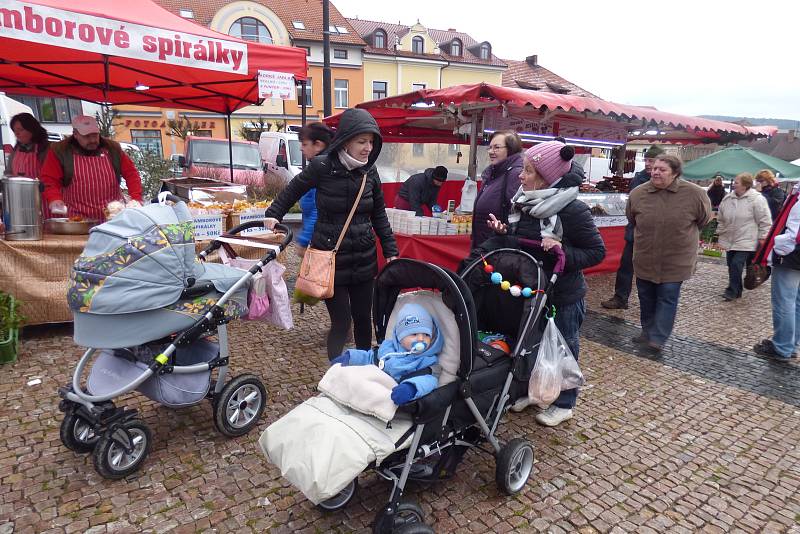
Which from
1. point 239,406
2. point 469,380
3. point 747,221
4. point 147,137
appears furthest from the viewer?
point 147,137

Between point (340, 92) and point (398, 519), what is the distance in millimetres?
34644

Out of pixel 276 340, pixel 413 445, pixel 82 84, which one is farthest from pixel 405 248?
pixel 82 84

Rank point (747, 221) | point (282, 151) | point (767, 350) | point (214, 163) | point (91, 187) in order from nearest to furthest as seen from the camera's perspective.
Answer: point (91, 187)
point (767, 350)
point (747, 221)
point (214, 163)
point (282, 151)

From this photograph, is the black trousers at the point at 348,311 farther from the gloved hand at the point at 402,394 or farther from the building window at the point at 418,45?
the building window at the point at 418,45

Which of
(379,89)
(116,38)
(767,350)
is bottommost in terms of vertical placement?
(767,350)

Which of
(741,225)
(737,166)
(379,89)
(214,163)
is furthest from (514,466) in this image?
(379,89)

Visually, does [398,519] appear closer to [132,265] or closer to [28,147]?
[132,265]

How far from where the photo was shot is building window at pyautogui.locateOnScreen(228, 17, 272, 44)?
3147 centimetres

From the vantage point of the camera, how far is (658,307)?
4902mm

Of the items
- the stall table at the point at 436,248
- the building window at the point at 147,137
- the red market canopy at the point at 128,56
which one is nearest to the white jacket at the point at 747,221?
the stall table at the point at 436,248

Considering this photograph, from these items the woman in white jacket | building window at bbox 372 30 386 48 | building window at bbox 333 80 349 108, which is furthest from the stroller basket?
building window at bbox 372 30 386 48

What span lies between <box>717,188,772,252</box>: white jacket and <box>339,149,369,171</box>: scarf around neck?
637cm

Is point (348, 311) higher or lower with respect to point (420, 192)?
lower

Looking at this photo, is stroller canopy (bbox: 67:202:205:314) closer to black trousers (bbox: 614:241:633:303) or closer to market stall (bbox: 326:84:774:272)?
market stall (bbox: 326:84:774:272)
